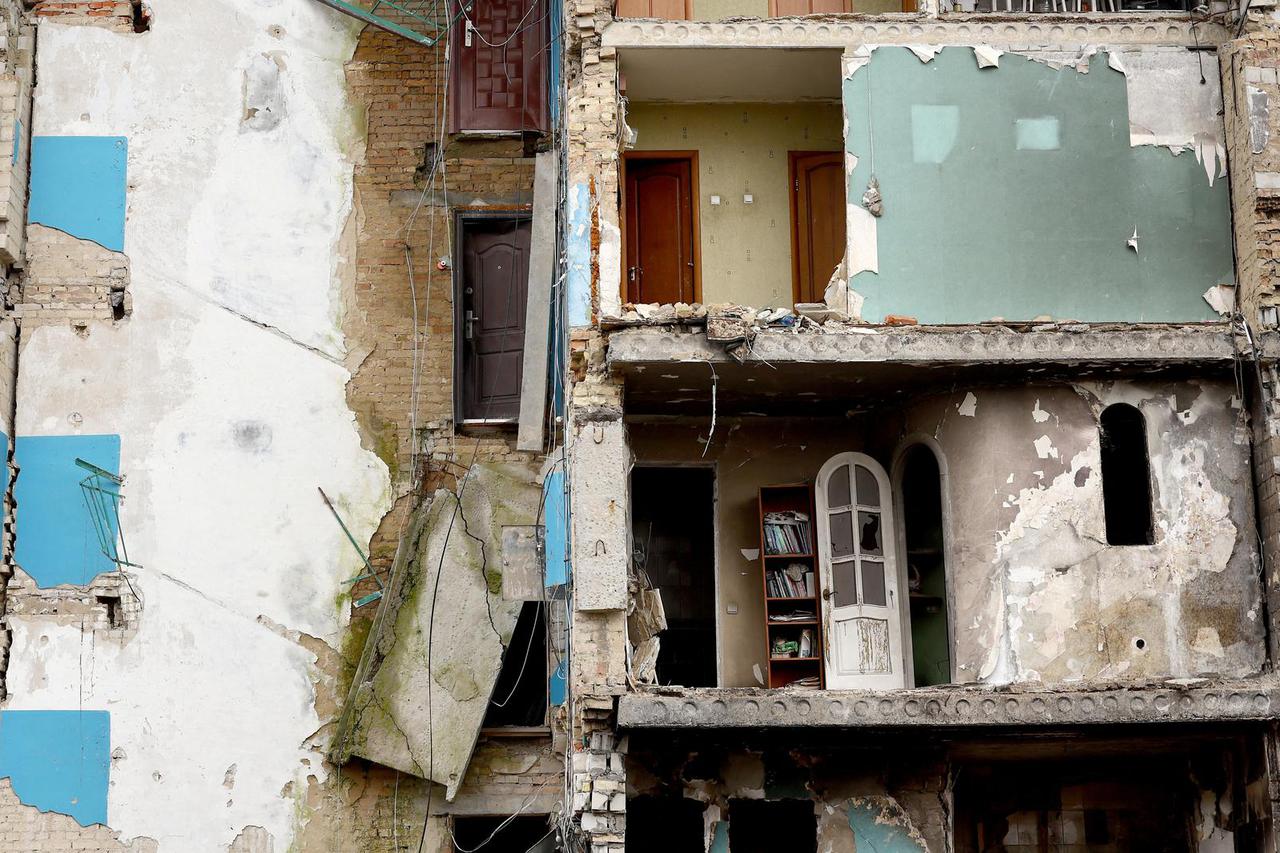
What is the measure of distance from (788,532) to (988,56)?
4.02 m

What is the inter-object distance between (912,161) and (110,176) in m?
6.92

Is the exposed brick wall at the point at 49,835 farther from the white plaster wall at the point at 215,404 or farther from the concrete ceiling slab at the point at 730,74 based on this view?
the concrete ceiling slab at the point at 730,74

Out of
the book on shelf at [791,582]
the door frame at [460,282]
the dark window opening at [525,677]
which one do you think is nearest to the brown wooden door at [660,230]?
the door frame at [460,282]

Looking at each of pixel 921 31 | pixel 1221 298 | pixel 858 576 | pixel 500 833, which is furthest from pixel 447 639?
pixel 1221 298

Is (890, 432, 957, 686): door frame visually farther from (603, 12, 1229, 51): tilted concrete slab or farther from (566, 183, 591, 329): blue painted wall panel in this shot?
(603, 12, 1229, 51): tilted concrete slab

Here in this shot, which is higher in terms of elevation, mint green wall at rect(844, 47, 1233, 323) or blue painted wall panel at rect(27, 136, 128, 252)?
blue painted wall panel at rect(27, 136, 128, 252)

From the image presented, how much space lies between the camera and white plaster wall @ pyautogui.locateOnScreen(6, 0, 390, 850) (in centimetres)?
1440

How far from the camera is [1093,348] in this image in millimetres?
12953

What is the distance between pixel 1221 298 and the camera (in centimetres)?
1326

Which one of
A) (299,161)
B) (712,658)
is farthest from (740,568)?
(299,161)

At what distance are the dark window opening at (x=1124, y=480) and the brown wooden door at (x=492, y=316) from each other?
16.3 ft

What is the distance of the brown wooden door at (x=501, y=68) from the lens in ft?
51.0

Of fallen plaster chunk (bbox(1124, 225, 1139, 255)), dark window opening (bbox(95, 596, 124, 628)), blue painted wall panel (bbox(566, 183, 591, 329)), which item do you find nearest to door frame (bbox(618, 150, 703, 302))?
blue painted wall panel (bbox(566, 183, 591, 329))

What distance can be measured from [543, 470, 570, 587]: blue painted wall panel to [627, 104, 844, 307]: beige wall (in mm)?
2120
